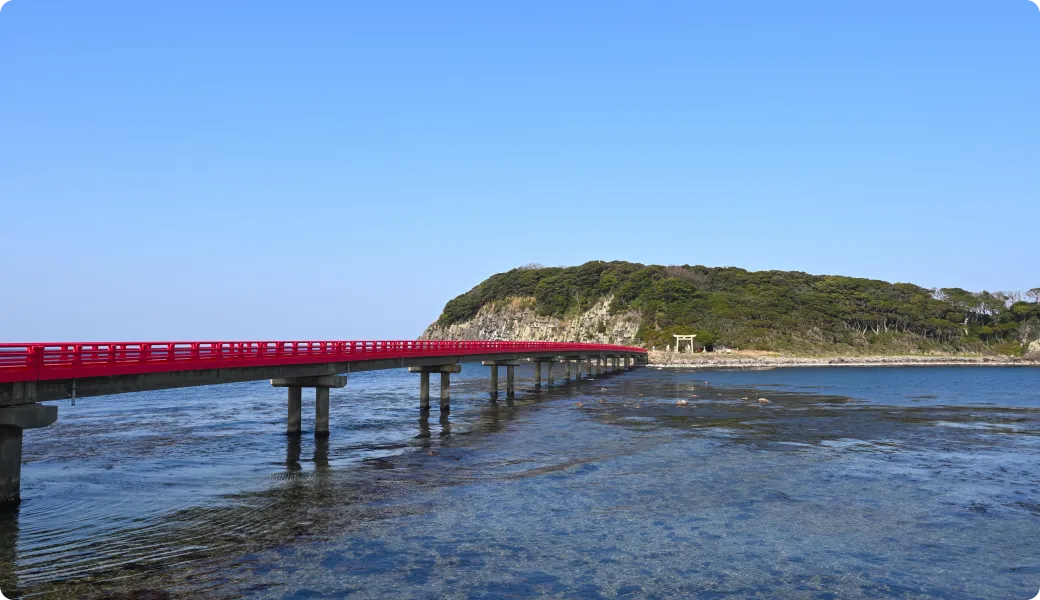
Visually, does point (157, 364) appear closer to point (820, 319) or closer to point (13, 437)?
point (13, 437)

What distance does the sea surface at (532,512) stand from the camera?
1600 centimetres

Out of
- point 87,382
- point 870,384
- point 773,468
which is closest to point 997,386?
point 870,384

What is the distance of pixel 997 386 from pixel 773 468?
3035 inches

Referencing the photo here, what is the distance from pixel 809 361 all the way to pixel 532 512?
136m

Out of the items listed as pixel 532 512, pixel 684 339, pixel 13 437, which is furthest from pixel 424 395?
pixel 684 339

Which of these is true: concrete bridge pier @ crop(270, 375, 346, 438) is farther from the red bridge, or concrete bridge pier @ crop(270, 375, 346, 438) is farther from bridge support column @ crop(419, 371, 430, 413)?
bridge support column @ crop(419, 371, 430, 413)

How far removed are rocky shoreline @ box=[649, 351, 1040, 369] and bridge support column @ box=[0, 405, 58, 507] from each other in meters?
119

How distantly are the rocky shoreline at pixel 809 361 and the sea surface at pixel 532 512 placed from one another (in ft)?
312

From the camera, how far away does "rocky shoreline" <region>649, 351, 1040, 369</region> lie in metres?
140

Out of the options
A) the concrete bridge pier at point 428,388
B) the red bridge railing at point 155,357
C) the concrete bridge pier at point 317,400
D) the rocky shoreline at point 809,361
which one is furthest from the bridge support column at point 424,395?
the rocky shoreline at point 809,361

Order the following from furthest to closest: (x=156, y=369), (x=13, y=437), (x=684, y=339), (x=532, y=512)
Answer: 1. (x=684, y=339)
2. (x=156, y=369)
3. (x=532, y=512)
4. (x=13, y=437)

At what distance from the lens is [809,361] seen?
14488 centimetres

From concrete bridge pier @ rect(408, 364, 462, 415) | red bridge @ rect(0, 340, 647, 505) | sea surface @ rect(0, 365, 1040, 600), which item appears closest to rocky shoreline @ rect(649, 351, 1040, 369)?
concrete bridge pier @ rect(408, 364, 462, 415)

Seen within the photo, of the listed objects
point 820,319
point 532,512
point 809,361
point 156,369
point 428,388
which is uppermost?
point 820,319
